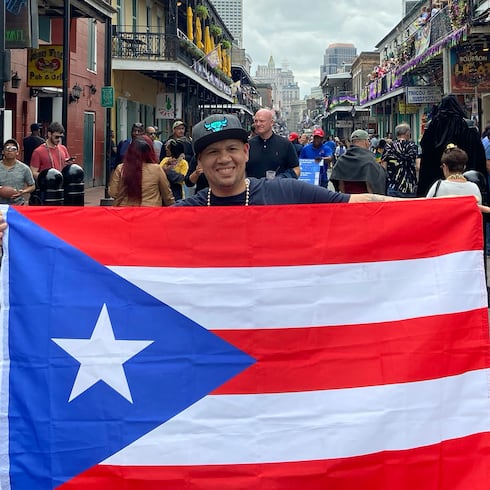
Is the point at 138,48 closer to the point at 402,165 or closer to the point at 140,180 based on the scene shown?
the point at 402,165

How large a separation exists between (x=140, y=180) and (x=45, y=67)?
1109 centimetres

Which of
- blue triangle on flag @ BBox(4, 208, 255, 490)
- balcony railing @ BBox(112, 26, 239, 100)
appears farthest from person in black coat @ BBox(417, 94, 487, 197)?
balcony railing @ BBox(112, 26, 239, 100)

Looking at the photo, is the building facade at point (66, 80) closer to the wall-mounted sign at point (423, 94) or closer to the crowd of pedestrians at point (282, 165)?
the crowd of pedestrians at point (282, 165)

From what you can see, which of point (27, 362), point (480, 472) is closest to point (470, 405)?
point (480, 472)

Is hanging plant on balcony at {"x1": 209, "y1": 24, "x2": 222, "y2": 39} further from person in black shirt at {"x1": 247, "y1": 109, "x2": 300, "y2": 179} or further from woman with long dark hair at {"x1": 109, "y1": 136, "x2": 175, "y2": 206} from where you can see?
woman with long dark hair at {"x1": 109, "y1": 136, "x2": 175, "y2": 206}

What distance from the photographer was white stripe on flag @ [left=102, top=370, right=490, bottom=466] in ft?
9.23

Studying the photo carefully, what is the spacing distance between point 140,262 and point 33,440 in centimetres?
79

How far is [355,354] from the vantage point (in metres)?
2.94

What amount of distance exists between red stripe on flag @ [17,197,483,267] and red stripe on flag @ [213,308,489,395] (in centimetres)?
29

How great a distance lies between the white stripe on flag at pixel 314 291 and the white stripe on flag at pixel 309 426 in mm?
287

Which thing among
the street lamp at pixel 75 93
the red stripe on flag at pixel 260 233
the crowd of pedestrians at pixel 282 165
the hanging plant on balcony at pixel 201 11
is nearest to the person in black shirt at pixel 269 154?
the crowd of pedestrians at pixel 282 165

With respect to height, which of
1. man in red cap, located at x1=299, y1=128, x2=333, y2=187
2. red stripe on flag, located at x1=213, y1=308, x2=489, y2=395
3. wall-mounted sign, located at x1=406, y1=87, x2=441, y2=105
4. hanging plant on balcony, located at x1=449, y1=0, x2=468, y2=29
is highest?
hanging plant on balcony, located at x1=449, y1=0, x2=468, y2=29

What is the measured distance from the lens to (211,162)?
3320 millimetres

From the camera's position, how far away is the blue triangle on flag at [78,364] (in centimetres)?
281
